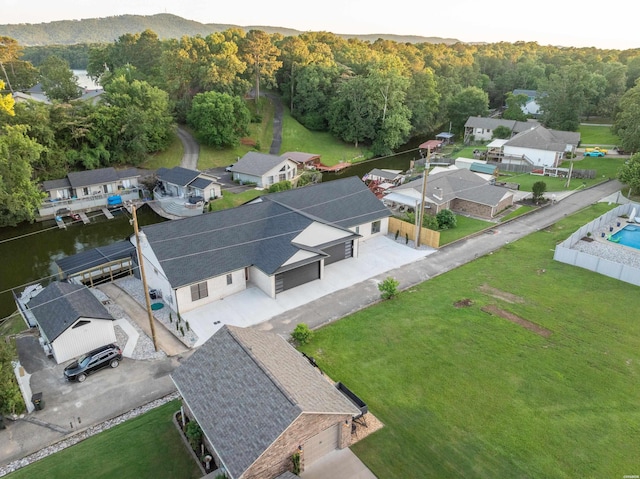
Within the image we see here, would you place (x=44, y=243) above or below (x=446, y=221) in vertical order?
below

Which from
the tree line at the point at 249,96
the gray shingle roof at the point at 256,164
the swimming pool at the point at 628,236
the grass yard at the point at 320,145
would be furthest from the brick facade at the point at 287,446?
the grass yard at the point at 320,145

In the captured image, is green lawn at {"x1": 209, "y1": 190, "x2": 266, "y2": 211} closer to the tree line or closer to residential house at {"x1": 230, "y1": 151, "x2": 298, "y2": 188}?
residential house at {"x1": 230, "y1": 151, "x2": 298, "y2": 188}

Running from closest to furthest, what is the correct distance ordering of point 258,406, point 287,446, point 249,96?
1. point 287,446
2. point 258,406
3. point 249,96

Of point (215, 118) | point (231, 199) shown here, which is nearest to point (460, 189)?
point (231, 199)

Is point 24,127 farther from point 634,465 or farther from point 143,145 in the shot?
point 634,465

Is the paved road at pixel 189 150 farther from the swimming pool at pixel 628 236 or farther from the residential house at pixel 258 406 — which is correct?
the swimming pool at pixel 628 236

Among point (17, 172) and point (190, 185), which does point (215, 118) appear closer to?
point (190, 185)
